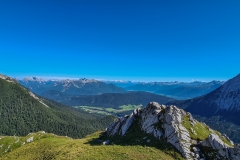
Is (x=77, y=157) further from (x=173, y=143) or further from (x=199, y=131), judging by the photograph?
(x=199, y=131)

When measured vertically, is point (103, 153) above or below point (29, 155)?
above

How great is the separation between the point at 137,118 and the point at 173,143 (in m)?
22.1

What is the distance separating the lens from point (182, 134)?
4553 centimetres

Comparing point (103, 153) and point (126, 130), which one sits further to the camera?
point (126, 130)

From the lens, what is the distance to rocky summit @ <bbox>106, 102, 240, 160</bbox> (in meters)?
41.4

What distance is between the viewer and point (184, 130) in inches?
1860

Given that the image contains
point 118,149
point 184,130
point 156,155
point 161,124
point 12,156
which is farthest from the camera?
point 12,156

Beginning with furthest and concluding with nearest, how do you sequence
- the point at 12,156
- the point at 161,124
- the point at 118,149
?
the point at 12,156 < the point at 161,124 < the point at 118,149

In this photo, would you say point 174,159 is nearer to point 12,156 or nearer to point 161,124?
point 161,124

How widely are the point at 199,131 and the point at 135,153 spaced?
22134 mm

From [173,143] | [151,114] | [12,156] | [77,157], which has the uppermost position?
[151,114]

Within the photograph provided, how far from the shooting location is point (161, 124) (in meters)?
52.0

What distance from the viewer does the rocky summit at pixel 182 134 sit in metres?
41.4

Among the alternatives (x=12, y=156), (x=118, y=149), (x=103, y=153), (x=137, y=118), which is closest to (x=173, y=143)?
(x=118, y=149)
